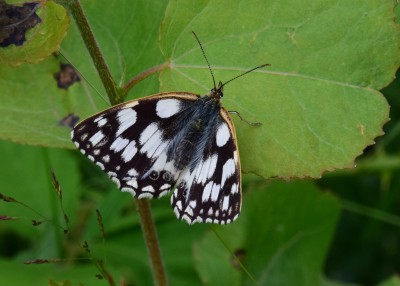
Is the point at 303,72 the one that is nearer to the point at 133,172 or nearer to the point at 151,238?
the point at 133,172


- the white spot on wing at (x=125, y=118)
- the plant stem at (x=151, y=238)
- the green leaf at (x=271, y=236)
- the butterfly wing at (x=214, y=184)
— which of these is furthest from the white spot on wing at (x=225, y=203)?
the green leaf at (x=271, y=236)

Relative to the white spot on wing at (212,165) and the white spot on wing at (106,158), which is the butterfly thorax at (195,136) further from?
the white spot on wing at (106,158)

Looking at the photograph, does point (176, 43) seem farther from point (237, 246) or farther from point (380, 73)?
point (237, 246)

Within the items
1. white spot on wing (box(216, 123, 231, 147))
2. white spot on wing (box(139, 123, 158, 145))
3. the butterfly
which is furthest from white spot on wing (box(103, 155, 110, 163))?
white spot on wing (box(216, 123, 231, 147))

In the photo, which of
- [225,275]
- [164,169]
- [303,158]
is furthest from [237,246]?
[303,158]

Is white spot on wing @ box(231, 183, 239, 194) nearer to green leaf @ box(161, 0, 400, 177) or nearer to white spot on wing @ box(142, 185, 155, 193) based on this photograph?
green leaf @ box(161, 0, 400, 177)

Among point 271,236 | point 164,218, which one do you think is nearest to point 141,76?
point 271,236
